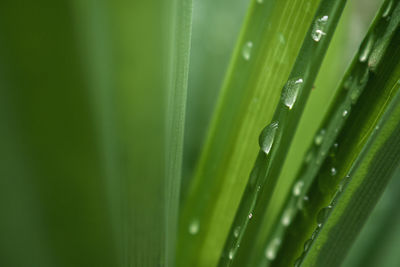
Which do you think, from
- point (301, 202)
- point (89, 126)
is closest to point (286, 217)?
point (301, 202)

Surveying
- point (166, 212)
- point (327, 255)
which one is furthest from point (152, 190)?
point (327, 255)

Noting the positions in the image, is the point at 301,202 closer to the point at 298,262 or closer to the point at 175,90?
the point at 298,262

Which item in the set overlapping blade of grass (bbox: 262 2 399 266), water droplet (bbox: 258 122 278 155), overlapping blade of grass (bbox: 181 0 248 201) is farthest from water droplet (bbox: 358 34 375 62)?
overlapping blade of grass (bbox: 181 0 248 201)

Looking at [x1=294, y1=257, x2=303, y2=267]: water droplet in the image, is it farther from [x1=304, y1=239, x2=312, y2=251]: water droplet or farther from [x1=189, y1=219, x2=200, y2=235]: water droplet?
[x1=189, y1=219, x2=200, y2=235]: water droplet

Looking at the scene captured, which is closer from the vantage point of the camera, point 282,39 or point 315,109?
point 282,39

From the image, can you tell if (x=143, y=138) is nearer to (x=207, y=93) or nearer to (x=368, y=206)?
(x=368, y=206)

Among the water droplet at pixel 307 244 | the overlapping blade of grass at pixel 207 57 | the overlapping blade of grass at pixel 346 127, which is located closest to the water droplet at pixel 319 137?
the overlapping blade of grass at pixel 346 127

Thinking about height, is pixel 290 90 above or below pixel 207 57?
below
